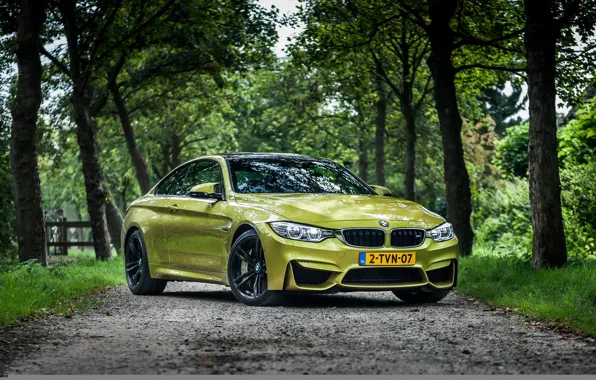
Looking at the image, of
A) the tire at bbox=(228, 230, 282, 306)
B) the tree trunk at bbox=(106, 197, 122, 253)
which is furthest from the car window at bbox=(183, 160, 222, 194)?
the tree trunk at bbox=(106, 197, 122, 253)

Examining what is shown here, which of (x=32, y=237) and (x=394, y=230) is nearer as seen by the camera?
(x=394, y=230)

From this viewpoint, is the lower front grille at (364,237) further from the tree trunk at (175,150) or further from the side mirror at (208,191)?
the tree trunk at (175,150)

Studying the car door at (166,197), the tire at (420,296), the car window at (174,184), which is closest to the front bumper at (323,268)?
the tire at (420,296)

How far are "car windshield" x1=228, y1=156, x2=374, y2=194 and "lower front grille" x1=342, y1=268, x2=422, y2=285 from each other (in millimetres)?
1498

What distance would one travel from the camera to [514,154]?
2625cm

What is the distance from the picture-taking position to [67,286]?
1253cm

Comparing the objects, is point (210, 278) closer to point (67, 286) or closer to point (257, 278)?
point (257, 278)

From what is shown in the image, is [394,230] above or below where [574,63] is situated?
below

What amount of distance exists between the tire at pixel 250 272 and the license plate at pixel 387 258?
0.91 metres

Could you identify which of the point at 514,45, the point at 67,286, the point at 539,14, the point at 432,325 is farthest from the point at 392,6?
the point at 432,325

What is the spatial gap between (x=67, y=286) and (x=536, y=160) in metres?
6.16

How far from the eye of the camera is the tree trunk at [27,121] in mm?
16703

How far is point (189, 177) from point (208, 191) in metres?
1.39

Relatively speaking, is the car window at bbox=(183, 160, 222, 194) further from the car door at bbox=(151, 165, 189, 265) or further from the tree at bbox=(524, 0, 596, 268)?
the tree at bbox=(524, 0, 596, 268)
